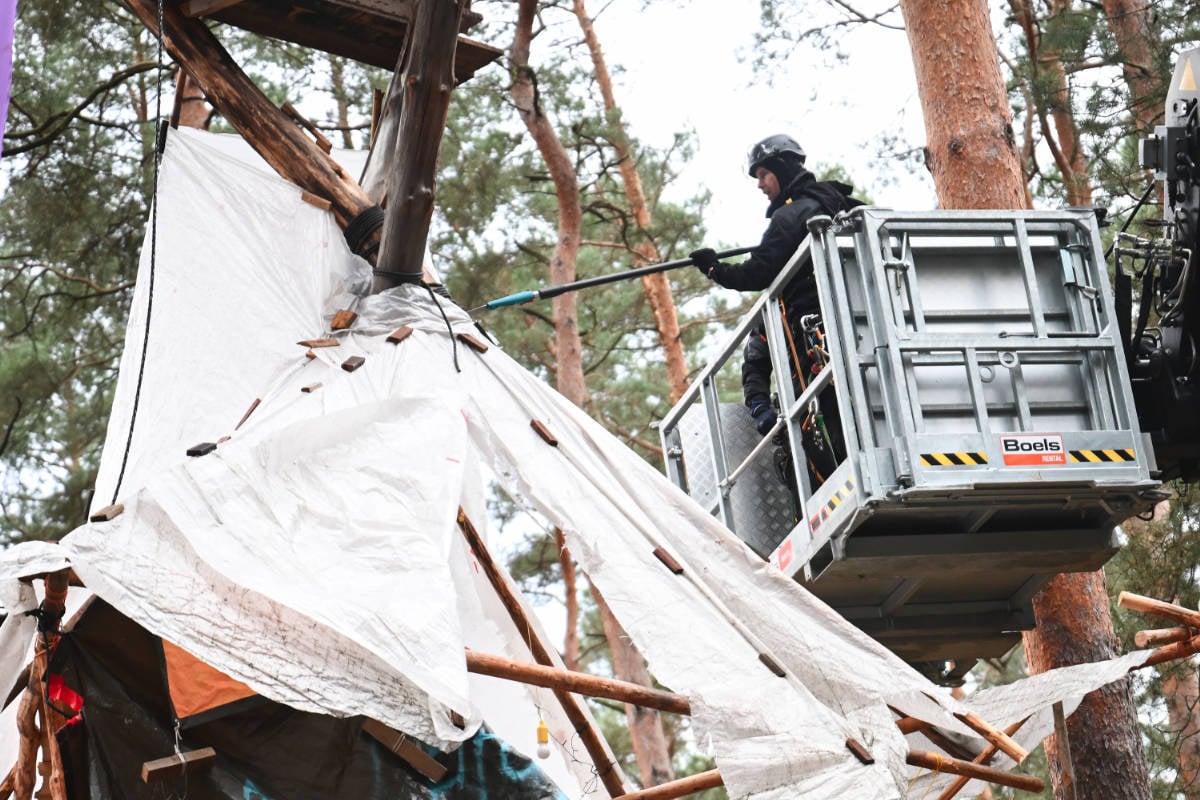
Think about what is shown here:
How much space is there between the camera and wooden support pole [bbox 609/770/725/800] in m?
6.05

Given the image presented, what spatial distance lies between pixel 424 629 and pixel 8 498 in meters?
12.9

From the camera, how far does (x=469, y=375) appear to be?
275 inches

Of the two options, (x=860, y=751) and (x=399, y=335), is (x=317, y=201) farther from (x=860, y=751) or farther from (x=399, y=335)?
(x=860, y=751)

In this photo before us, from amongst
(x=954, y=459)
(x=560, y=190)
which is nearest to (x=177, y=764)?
(x=954, y=459)

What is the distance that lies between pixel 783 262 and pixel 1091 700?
3545 millimetres

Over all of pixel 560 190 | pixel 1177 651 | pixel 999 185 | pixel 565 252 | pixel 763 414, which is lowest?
pixel 1177 651

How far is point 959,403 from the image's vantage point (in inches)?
268

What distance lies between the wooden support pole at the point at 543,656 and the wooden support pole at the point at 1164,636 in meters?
2.62

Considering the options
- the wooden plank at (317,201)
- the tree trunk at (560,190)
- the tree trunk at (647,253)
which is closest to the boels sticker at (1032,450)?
the wooden plank at (317,201)

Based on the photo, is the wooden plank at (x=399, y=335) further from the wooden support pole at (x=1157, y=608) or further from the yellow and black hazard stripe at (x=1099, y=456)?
the wooden support pole at (x=1157, y=608)

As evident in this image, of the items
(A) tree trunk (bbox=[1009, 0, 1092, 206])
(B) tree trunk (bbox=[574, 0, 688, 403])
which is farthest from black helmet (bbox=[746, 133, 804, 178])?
(B) tree trunk (bbox=[574, 0, 688, 403])

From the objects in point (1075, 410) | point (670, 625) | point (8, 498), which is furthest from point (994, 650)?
point (8, 498)

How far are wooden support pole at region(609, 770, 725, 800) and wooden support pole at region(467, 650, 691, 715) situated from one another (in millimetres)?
578

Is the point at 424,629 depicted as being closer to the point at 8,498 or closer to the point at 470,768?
the point at 470,768
